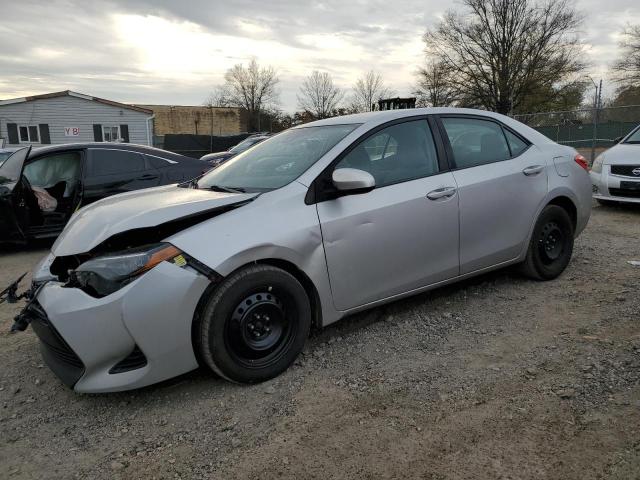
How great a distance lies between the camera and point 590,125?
16453mm

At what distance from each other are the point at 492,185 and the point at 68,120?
34.4 m

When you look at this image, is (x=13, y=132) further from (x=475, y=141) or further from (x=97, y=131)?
(x=475, y=141)

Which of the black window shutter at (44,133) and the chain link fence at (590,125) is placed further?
the black window shutter at (44,133)

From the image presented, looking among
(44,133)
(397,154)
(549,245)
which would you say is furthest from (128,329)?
(44,133)

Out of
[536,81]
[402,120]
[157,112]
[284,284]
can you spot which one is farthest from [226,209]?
[157,112]

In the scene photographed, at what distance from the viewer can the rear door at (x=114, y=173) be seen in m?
6.47

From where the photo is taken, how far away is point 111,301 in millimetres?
2547

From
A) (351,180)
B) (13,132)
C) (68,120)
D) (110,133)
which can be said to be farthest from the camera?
(110,133)

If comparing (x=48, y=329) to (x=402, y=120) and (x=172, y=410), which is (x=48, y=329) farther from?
(x=402, y=120)

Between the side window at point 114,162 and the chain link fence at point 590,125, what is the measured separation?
12.6m

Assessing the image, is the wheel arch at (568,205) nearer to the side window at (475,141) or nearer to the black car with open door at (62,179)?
the side window at (475,141)

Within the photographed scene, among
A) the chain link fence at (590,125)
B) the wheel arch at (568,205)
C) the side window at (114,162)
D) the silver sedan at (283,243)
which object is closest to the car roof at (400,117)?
the silver sedan at (283,243)

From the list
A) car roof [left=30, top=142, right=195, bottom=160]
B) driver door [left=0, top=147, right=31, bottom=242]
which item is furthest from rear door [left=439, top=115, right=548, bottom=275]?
driver door [left=0, top=147, right=31, bottom=242]

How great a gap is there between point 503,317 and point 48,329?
3.10 metres
